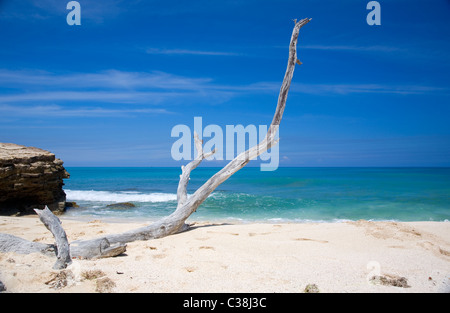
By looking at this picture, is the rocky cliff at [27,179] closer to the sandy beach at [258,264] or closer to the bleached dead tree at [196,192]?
the sandy beach at [258,264]

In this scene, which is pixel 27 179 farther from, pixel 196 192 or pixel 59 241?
pixel 59 241

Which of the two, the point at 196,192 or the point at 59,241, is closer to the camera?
the point at 59,241

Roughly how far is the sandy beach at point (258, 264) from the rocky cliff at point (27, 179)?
4213 mm

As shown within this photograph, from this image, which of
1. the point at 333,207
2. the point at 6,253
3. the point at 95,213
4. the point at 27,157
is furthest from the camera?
the point at 333,207

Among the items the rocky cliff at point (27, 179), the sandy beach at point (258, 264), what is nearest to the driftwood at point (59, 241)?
the sandy beach at point (258, 264)

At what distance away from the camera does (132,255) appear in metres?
4.22

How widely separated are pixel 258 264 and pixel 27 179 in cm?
942

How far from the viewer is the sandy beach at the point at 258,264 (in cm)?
298

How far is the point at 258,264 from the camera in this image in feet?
12.5

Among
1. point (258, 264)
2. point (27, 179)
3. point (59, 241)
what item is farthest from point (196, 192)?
point (27, 179)

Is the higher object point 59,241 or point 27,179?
point 27,179
